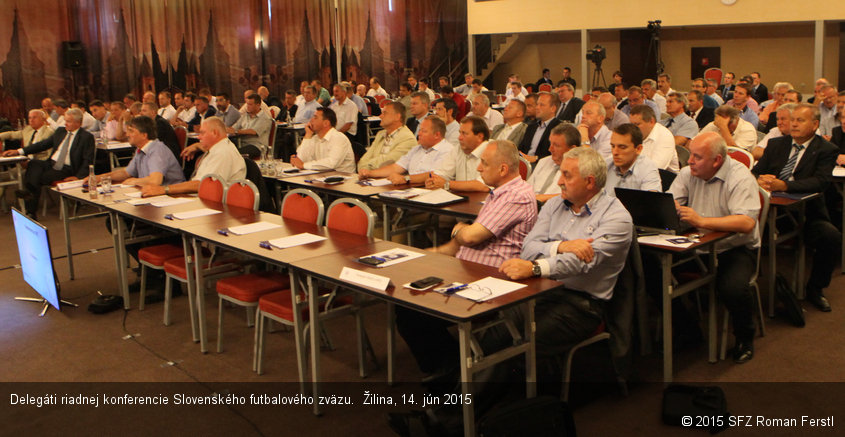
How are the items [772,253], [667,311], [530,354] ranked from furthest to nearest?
[772,253], [667,311], [530,354]

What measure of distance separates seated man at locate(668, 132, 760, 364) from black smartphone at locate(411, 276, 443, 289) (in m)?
1.57

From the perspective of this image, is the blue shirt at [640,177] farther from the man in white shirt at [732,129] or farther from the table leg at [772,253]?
the man in white shirt at [732,129]

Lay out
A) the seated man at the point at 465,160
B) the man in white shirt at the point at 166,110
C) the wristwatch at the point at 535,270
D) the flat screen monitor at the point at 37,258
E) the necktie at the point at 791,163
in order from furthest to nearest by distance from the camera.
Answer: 1. the man in white shirt at the point at 166,110
2. the seated man at the point at 465,160
3. the necktie at the point at 791,163
4. the flat screen monitor at the point at 37,258
5. the wristwatch at the point at 535,270

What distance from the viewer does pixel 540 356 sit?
3.50m

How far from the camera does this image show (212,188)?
5621 mm

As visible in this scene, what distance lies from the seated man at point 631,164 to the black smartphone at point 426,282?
1.72 meters

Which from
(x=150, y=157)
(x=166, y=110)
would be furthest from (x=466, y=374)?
(x=166, y=110)

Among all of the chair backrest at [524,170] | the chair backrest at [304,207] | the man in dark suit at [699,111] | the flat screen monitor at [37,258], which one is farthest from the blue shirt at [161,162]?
the man in dark suit at [699,111]

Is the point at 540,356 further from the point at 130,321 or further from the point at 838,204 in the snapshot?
the point at 838,204

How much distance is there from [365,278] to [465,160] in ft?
9.51

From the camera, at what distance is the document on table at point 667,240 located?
150 inches

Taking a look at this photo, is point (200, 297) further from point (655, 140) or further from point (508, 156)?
point (655, 140)

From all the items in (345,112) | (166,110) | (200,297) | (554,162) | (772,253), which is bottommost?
(200,297)

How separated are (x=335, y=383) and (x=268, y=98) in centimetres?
1209
